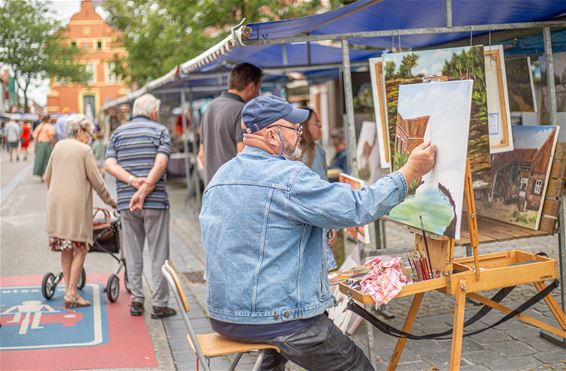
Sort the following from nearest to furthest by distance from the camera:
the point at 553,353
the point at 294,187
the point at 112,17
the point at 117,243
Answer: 1. the point at 294,187
2. the point at 553,353
3. the point at 117,243
4. the point at 112,17

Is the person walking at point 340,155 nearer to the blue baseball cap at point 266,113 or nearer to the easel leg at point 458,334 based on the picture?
the easel leg at point 458,334

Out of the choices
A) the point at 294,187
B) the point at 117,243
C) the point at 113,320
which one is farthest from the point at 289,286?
the point at 117,243

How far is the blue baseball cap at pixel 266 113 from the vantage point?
3.34 metres

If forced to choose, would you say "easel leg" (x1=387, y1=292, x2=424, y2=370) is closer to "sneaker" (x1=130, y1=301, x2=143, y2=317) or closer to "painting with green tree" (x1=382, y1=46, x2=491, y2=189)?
"painting with green tree" (x1=382, y1=46, x2=491, y2=189)

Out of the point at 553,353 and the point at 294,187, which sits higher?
the point at 294,187

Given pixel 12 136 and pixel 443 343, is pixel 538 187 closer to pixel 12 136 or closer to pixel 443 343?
pixel 443 343

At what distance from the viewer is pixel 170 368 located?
18.1ft

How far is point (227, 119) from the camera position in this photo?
5.76 meters

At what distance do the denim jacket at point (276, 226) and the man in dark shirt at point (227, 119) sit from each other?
242cm

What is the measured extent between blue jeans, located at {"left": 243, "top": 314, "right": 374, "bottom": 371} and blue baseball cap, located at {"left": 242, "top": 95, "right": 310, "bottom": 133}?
854 mm

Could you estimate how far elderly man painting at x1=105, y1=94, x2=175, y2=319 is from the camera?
21.9 feet

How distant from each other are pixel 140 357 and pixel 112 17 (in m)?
26.2

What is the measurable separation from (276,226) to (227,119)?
8.63 feet

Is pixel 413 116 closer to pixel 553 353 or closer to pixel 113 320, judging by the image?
pixel 553 353
